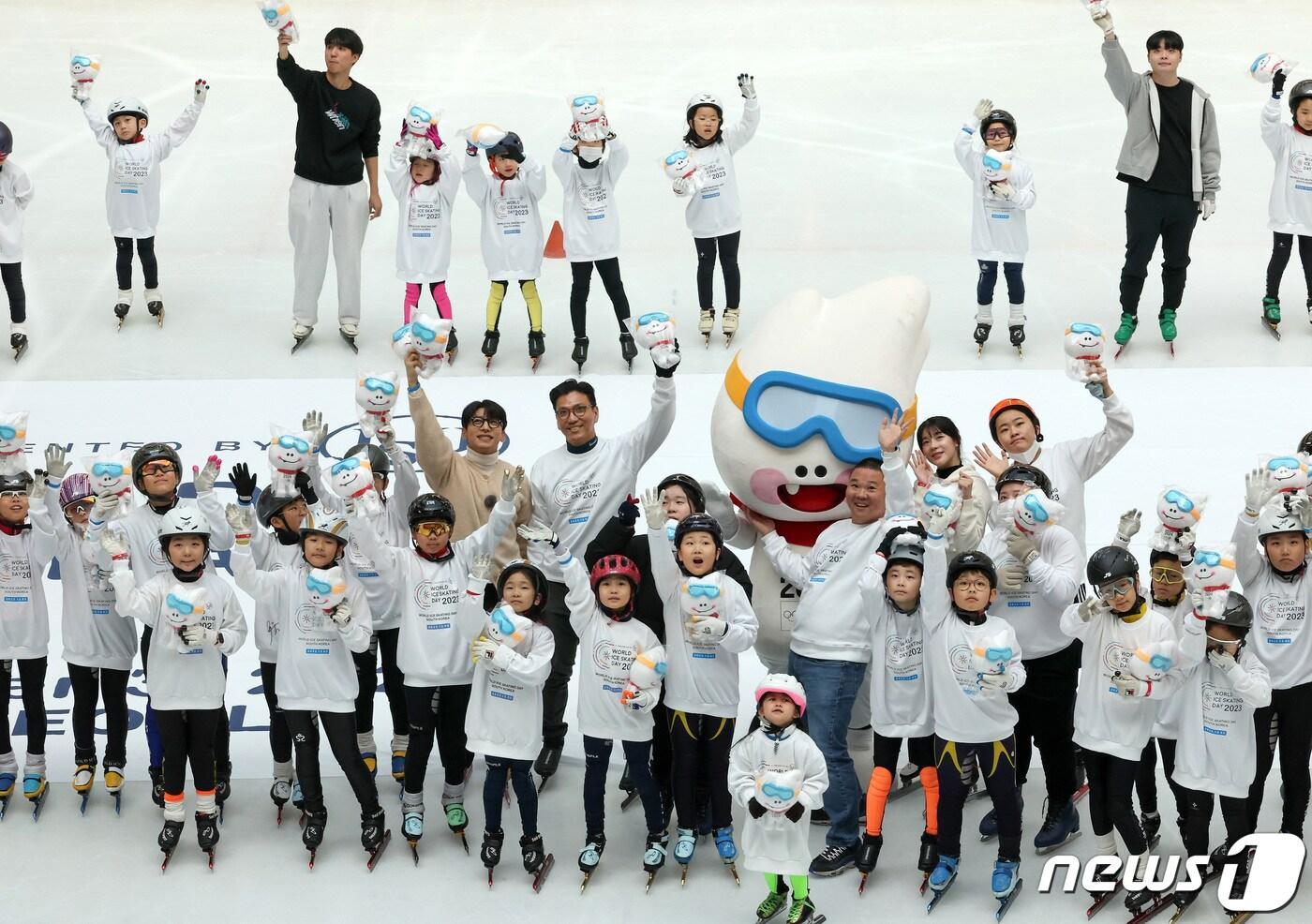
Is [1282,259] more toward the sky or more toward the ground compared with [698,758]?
more toward the sky

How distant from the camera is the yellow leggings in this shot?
11898 millimetres

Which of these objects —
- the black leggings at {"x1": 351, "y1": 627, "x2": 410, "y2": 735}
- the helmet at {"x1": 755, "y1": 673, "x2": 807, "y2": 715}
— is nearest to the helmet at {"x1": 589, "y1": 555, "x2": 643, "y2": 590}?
the helmet at {"x1": 755, "y1": 673, "x2": 807, "y2": 715}

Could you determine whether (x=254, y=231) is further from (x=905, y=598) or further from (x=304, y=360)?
(x=905, y=598)

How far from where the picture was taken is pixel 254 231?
1462 cm

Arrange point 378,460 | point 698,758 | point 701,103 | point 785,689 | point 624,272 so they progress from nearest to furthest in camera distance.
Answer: point 785,689, point 698,758, point 378,460, point 701,103, point 624,272

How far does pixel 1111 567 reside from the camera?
22.6 ft

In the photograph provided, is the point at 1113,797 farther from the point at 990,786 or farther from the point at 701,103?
the point at 701,103

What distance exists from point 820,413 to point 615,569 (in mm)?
1079

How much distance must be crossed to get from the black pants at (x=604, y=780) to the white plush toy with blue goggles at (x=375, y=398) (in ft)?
5.78

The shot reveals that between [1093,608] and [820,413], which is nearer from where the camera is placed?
[1093,608]

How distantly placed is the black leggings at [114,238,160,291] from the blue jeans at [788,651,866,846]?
688 centimetres

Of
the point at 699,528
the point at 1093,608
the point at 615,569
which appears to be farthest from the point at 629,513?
the point at 1093,608

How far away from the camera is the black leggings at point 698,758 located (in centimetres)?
740

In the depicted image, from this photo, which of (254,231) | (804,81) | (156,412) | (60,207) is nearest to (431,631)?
(156,412)
